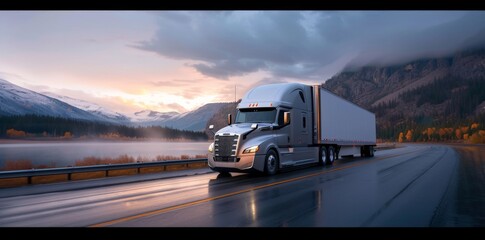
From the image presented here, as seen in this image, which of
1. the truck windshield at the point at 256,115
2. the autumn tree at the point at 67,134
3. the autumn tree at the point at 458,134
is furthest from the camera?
the autumn tree at the point at 458,134

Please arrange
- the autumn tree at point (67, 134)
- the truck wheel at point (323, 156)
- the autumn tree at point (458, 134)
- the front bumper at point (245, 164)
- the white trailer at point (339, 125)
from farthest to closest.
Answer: the autumn tree at point (458, 134)
the autumn tree at point (67, 134)
the truck wheel at point (323, 156)
the white trailer at point (339, 125)
the front bumper at point (245, 164)

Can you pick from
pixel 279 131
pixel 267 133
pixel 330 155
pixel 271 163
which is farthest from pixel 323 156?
pixel 267 133

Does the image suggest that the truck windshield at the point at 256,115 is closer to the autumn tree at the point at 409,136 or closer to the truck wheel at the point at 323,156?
the truck wheel at the point at 323,156

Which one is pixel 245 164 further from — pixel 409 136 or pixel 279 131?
pixel 409 136

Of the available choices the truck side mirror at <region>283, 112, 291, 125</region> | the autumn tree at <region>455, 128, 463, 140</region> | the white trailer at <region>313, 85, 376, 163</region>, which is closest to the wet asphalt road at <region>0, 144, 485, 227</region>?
the truck side mirror at <region>283, 112, 291, 125</region>

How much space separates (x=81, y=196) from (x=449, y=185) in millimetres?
11504

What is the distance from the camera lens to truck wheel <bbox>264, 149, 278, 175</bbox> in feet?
50.5

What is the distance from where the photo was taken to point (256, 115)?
1661 centimetres

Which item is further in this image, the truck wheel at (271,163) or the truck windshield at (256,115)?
the truck windshield at (256,115)

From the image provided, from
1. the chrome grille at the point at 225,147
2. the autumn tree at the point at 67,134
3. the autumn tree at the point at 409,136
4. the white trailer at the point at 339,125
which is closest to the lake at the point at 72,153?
the chrome grille at the point at 225,147

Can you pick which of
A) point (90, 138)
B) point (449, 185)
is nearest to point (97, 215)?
point (449, 185)

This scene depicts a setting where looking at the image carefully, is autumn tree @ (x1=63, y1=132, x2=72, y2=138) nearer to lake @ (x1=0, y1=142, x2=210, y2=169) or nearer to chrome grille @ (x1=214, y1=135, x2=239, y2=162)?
lake @ (x1=0, y1=142, x2=210, y2=169)

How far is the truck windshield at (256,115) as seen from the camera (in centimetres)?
1631
